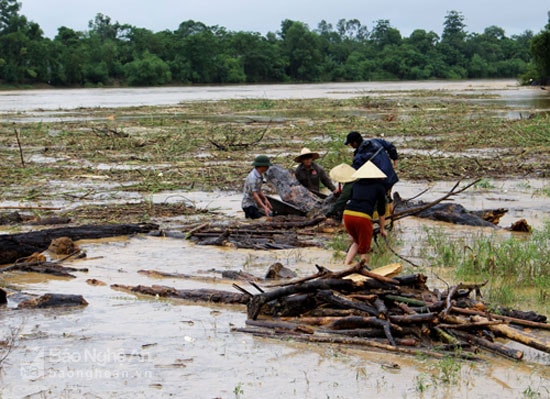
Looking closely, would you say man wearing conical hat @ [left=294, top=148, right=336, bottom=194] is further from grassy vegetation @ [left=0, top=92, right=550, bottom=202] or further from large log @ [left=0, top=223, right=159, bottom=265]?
grassy vegetation @ [left=0, top=92, right=550, bottom=202]

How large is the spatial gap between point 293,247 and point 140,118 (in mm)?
23055

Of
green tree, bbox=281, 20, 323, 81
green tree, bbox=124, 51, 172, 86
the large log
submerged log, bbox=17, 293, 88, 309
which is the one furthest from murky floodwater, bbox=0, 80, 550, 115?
green tree, bbox=281, 20, 323, 81

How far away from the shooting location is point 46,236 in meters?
9.18

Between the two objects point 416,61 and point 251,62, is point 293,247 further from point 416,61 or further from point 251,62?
point 416,61

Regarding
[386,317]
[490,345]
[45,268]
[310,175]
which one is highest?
[310,175]

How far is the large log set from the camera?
27.8 feet

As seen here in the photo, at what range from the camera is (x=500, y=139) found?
20812 millimetres

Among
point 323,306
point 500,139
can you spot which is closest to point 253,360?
point 323,306

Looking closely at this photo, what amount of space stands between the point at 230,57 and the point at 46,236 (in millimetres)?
88138

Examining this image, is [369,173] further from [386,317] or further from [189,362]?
[189,362]

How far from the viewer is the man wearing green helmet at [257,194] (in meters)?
10.2

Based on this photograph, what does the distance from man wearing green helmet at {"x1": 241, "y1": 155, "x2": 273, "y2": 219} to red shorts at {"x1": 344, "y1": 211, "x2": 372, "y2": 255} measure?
2.36 meters

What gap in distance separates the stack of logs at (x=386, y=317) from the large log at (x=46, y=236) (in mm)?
3454

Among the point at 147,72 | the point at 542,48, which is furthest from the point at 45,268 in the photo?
the point at 147,72
